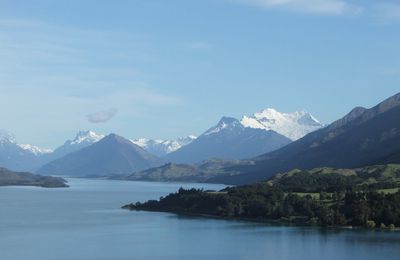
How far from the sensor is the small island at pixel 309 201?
4798 inches

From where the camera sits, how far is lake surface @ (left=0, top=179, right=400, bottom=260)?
89.6m

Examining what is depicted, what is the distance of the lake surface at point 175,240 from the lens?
8962 centimetres

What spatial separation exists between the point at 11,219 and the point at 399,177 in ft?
298

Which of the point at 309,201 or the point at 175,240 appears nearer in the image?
the point at 175,240

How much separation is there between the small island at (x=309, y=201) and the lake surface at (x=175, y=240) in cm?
775

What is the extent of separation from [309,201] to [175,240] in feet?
124

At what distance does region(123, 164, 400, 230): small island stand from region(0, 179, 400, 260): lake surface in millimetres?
7746

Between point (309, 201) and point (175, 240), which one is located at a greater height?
point (309, 201)

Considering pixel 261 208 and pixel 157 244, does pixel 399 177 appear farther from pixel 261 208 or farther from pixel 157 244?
pixel 157 244

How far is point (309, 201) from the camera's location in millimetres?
134750

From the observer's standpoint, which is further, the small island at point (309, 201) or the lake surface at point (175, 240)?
the small island at point (309, 201)

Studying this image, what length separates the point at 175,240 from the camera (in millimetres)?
104188

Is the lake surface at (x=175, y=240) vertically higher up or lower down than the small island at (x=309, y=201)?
lower down

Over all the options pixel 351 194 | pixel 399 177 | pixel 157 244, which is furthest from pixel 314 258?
pixel 399 177
